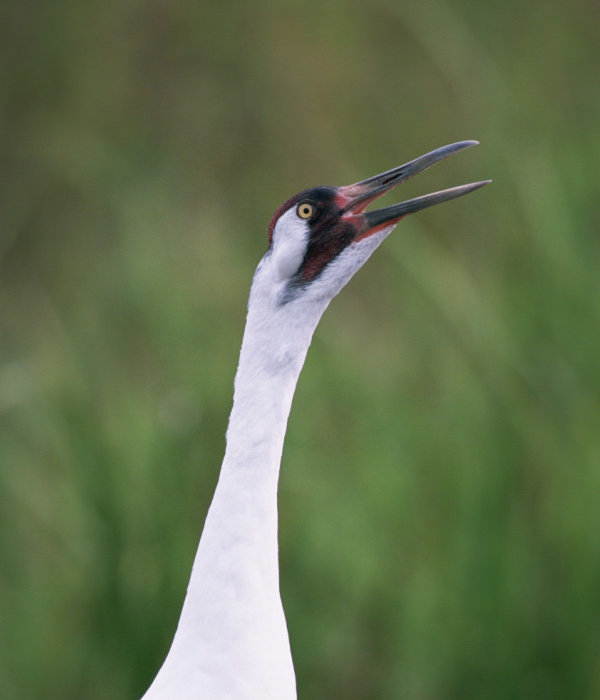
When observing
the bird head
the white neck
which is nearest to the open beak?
the bird head

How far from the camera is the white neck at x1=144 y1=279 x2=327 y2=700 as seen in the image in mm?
1432

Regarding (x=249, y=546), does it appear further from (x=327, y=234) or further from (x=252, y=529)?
(x=327, y=234)

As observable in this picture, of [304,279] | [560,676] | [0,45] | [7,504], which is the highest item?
[0,45]

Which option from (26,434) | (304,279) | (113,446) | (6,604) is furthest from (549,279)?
(26,434)

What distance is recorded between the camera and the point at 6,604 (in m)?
2.92

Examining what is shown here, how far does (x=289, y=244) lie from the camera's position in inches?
59.9

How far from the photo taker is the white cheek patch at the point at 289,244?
1491 millimetres

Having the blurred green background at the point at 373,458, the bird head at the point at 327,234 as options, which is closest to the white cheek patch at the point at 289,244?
the bird head at the point at 327,234

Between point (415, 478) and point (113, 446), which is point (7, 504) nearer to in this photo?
point (113, 446)

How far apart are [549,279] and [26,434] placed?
1.97 m

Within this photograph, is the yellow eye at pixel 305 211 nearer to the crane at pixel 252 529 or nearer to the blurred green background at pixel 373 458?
the crane at pixel 252 529

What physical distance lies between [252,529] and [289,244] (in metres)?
0.37

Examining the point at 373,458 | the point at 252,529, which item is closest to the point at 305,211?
the point at 252,529

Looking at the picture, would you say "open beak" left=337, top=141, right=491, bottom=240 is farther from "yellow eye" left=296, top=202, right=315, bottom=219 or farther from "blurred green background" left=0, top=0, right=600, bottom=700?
"blurred green background" left=0, top=0, right=600, bottom=700
